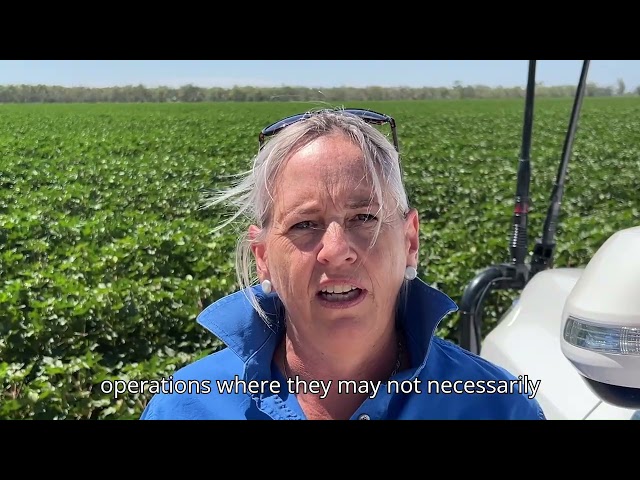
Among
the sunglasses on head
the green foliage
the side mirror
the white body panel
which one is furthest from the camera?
the green foliage

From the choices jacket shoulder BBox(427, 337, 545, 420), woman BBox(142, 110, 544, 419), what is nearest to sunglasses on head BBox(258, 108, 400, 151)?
woman BBox(142, 110, 544, 419)

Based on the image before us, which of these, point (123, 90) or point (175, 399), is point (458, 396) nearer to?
point (175, 399)

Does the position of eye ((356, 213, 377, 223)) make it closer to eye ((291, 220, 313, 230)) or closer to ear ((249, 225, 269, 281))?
eye ((291, 220, 313, 230))

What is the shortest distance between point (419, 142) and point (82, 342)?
46.5 inches

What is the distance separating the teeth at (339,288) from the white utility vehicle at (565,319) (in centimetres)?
37

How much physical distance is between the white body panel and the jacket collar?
11.1 inches

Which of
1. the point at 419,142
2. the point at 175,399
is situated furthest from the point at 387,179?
the point at 419,142

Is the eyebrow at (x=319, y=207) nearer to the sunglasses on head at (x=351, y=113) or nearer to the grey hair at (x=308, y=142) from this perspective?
the grey hair at (x=308, y=142)

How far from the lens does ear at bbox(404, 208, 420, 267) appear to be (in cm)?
130

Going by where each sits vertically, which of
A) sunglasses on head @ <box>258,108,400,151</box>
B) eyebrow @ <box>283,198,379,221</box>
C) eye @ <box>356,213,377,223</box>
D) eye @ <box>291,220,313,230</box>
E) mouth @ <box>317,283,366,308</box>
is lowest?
mouth @ <box>317,283,366,308</box>

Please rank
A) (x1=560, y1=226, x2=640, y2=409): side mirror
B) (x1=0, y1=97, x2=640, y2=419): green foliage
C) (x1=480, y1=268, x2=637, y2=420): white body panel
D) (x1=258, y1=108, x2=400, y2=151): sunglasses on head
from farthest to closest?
(x1=0, y1=97, x2=640, y2=419): green foliage < (x1=480, y1=268, x2=637, y2=420): white body panel < (x1=258, y1=108, x2=400, y2=151): sunglasses on head < (x1=560, y1=226, x2=640, y2=409): side mirror

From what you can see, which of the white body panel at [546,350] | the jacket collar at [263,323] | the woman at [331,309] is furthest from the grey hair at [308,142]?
the white body panel at [546,350]

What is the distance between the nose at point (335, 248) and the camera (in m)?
1.20
